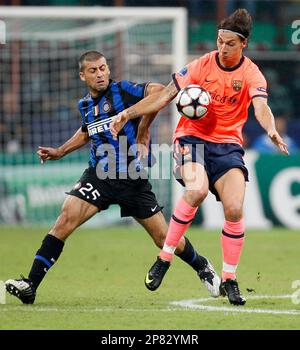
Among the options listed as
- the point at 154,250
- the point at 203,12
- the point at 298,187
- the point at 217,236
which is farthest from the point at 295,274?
the point at 203,12

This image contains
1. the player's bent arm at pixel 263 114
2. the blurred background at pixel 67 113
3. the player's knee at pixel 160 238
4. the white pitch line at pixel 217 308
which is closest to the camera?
the white pitch line at pixel 217 308

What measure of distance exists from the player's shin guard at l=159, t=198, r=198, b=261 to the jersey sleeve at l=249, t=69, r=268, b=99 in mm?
1087

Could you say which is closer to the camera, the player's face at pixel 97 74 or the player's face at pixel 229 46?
the player's face at pixel 229 46

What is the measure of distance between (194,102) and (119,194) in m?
1.18

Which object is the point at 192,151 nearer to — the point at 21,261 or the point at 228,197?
the point at 228,197

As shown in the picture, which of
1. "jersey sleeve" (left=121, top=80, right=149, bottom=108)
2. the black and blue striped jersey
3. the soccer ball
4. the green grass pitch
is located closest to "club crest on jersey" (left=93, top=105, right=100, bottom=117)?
the black and blue striped jersey

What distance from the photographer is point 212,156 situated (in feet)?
28.2

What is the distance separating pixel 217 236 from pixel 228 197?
24.1 feet

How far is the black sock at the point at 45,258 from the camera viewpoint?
8.52m

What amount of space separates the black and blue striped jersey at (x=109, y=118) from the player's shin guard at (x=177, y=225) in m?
0.83

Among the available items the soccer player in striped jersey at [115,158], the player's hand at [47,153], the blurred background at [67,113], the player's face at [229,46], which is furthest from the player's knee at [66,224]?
the blurred background at [67,113]

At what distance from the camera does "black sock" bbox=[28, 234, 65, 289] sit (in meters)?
8.52

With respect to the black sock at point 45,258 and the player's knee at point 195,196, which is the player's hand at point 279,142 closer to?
the player's knee at point 195,196

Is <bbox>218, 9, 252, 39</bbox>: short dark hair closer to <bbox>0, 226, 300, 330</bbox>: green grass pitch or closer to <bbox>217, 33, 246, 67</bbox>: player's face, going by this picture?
<bbox>217, 33, 246, 67</bbox>: player's face
